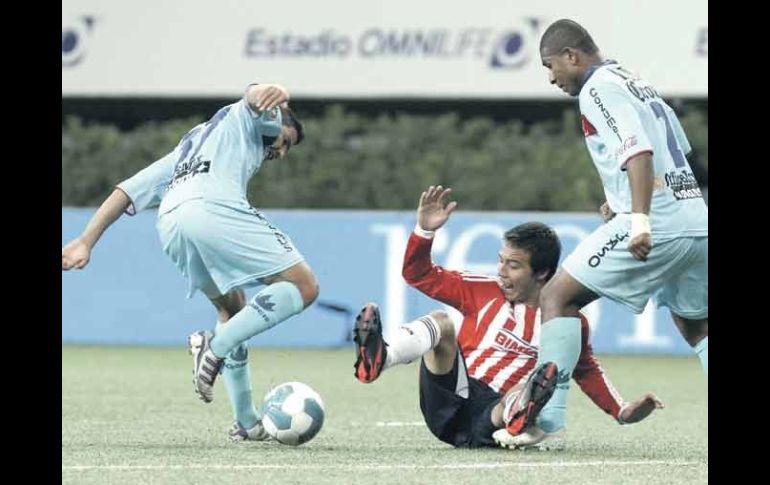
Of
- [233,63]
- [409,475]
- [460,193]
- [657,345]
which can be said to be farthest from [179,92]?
[409,475]

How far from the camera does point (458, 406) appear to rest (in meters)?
7.57

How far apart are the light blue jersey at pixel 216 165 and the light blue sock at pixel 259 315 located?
48cm

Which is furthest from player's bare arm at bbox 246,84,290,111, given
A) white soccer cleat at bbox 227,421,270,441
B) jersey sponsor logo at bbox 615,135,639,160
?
jersey sponsor logo at bbox 615,135,639,160

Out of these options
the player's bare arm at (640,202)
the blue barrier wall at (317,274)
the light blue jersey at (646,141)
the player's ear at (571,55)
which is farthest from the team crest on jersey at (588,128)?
the blue barrier wall at (317,274)

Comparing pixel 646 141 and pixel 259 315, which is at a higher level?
pixel 646 141

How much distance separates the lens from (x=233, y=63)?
65.9ft

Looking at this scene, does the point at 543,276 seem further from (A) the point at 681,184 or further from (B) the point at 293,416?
(B) the point at 293,416

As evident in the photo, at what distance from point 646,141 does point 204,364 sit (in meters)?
2.07

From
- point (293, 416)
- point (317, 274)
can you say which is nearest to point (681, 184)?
point (293, 416)

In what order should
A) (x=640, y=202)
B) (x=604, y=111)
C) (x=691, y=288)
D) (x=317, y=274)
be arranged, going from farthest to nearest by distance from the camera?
1. (x=317, y=274)
2. (x=691, y=288)
3. (x=604, y=111)
4. (x=640, y=202)

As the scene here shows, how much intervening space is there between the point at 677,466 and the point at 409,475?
1107 mm
